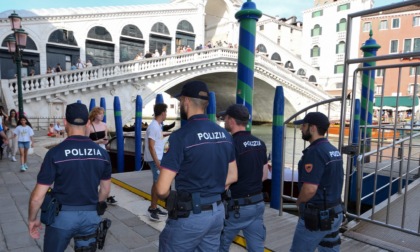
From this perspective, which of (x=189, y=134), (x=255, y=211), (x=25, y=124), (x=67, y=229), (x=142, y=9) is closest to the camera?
(x=189, y=134)

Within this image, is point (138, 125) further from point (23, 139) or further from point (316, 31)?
point (316, 31)

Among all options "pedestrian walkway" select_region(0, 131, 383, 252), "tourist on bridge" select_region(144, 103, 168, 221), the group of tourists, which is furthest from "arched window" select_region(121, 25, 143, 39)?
"tourist on bridge" select_region(144, 103, 168, 221)

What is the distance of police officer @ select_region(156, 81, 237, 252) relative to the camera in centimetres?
201

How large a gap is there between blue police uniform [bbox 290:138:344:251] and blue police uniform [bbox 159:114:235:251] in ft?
2.30

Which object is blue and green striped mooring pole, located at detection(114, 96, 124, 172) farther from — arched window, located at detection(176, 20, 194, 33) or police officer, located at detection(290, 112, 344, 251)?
arched window, located at detection(176, 20, 194, 33)

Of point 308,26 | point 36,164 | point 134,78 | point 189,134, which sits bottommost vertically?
point 36,164

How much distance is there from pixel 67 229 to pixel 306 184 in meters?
1.81

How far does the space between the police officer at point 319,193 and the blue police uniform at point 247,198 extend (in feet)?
1.19

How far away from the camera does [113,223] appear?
13.4 feet

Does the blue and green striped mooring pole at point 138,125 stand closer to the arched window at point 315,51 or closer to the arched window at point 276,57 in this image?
the arched window at point 276,57

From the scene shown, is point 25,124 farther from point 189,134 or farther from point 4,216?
point 189,134

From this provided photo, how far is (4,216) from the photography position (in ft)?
13.9

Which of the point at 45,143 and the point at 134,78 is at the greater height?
the point at 134,78

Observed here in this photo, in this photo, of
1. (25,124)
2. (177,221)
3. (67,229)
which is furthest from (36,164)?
(177,221)
